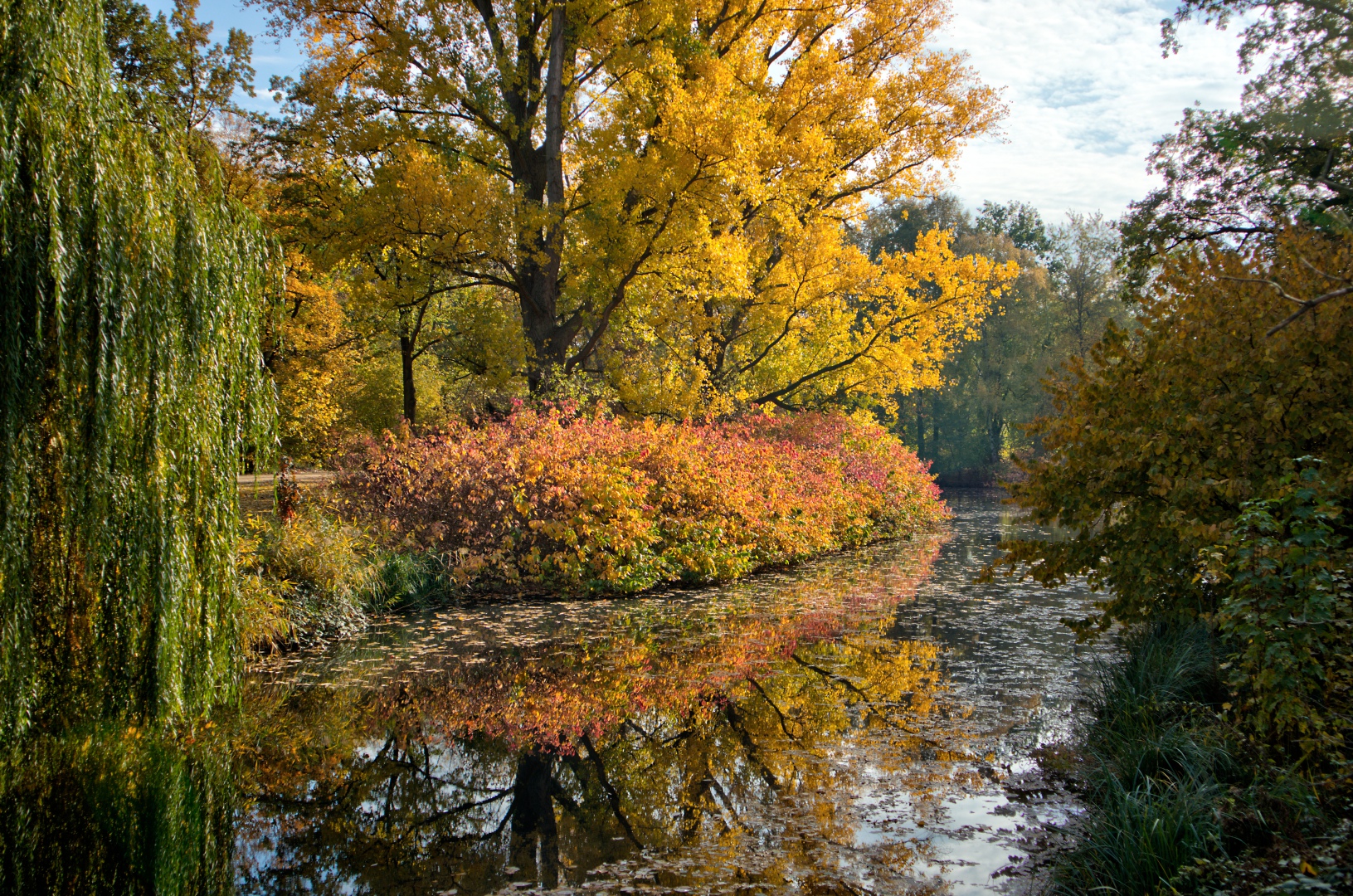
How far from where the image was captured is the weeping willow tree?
4488 mm

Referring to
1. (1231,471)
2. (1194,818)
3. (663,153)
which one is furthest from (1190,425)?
(663,153)

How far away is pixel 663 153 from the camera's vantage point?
1512 cm

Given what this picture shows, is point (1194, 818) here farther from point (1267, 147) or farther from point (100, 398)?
point (1267, 147)

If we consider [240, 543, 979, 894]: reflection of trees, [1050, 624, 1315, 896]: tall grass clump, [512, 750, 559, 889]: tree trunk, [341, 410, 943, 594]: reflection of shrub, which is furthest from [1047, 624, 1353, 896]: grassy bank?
[341, 410, 943, 594]: reflection of shrub

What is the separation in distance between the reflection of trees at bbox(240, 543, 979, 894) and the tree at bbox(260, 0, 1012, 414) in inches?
347

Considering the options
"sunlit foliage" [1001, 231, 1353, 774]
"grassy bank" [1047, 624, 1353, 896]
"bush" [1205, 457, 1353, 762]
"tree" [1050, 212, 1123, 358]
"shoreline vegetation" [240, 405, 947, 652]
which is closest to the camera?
"grassy bank" [1047, 624, 1353, 896]

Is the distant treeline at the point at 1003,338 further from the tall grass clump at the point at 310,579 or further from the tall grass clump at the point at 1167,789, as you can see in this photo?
the tall grass clump at the point at 1167,789

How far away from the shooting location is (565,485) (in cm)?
1270

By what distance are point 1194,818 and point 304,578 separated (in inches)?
342

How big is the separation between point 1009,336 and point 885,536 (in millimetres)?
32111

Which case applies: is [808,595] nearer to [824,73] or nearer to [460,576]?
[460,576]

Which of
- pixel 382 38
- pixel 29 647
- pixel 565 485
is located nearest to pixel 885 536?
pixel 565 485

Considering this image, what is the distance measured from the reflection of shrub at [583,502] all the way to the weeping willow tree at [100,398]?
6.71m

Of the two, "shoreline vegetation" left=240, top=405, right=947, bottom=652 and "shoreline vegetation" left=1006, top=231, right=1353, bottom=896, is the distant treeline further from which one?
"shoreline vegetation" left=1006, top=231, right=1353, bottom=896
